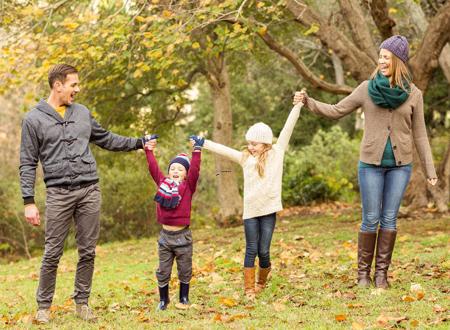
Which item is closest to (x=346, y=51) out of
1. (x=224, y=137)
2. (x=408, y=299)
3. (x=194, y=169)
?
(x=224, y=137)

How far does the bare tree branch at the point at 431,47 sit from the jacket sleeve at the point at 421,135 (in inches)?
251

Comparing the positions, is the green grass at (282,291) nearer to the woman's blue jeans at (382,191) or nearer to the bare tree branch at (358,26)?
the woman's blue jeans at (382,191)

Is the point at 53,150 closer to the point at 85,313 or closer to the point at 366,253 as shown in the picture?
the point at 85,313

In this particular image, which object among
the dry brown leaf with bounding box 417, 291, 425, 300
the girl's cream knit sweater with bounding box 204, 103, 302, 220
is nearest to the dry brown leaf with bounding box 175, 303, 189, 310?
the girl's cream knit sweater with bounding box 204, 103, 302, 220

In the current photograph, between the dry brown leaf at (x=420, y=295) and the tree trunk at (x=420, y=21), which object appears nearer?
the dry brown leaf at (x=420, y=295)

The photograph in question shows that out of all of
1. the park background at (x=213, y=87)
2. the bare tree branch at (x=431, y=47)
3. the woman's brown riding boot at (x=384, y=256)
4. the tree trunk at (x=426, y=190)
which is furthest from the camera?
the tree trunk at (x=426, y=190)

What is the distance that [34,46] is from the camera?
1239 centimetres

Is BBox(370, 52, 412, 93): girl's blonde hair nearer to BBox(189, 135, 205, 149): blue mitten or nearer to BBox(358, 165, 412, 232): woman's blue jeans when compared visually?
BBox(358, 165, 412, 232): woman's blue jeans

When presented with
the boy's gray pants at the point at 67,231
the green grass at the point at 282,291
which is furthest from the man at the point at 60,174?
the green grass at the point at 282,291

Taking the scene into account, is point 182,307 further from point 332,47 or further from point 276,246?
point 332,47

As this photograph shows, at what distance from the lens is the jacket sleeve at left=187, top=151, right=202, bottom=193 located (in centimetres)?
635

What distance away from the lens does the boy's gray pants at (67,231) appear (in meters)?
5.93

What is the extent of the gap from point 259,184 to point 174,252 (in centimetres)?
102

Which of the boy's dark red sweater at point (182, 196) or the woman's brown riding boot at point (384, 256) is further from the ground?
the boy's dark red sweater at point (182, 196)
